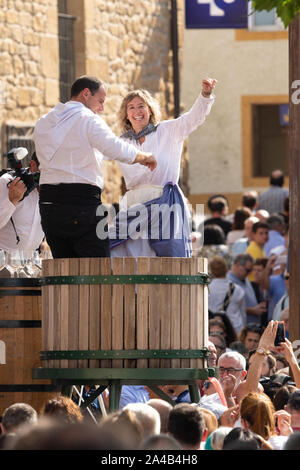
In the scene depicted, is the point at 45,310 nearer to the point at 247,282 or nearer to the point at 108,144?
the point at 108,144

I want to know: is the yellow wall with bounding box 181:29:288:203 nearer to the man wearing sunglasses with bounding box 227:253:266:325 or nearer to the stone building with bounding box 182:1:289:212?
the stone building with bounding box 182:1:289:212

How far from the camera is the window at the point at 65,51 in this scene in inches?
712

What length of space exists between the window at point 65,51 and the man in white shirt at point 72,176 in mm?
10865

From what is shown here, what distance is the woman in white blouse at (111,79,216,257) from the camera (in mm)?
8109

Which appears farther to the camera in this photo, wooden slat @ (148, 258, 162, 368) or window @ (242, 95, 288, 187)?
window @ (242, 95, 288, 187)

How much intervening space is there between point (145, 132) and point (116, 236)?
691mm

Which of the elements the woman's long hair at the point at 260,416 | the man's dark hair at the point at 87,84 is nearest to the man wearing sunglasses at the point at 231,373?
the woman's long hair at the point at 260,416

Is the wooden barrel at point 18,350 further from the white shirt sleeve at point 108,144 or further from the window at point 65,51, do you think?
the window at point 65,51

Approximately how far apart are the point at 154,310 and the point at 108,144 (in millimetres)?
946

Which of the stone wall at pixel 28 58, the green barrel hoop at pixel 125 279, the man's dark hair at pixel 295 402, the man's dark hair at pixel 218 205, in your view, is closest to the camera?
the green barrel hoop at pixel 125 279

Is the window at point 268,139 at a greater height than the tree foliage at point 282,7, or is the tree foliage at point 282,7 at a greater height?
the tree foliage at point 282,7

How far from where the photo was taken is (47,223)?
7.18 metres

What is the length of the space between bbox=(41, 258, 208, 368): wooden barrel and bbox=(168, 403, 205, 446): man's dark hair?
1.18m

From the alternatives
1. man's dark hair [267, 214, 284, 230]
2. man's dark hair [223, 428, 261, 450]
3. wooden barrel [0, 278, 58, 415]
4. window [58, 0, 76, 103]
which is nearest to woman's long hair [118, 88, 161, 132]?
wooden barrel [0, 278, 58, 415]
